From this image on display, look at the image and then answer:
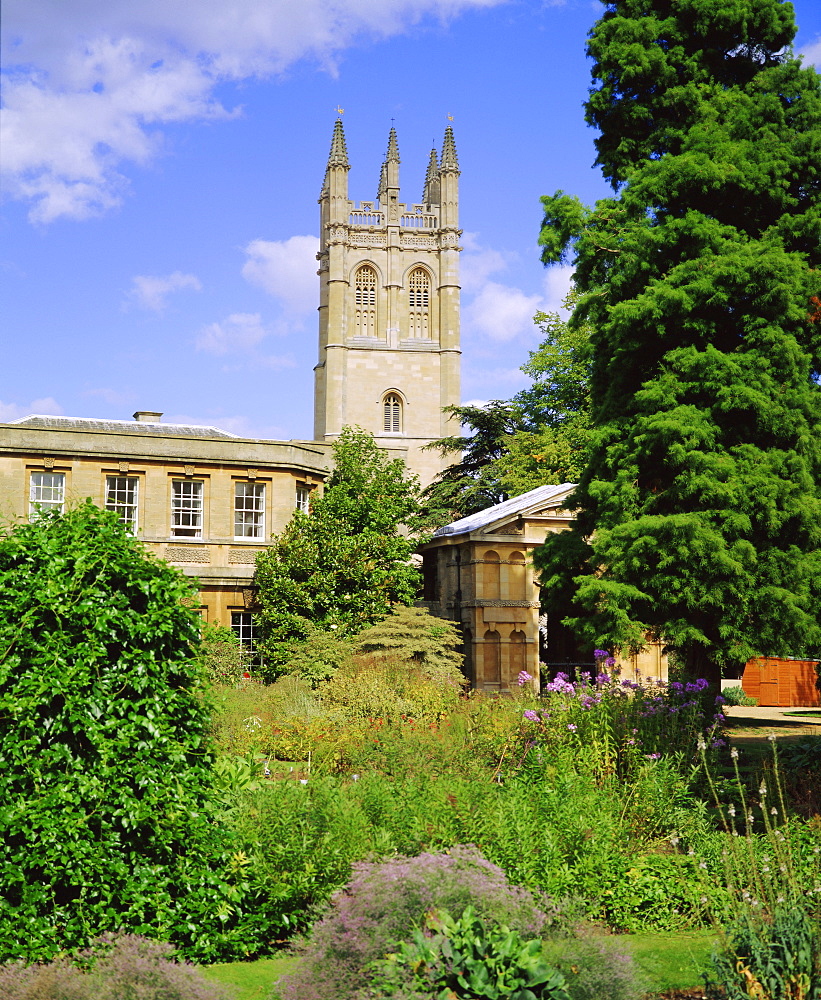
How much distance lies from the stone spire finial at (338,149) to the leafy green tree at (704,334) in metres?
58.1

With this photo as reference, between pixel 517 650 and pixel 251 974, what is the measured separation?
1987 cm

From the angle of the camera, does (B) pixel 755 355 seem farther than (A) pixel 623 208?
No

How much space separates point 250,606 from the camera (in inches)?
979

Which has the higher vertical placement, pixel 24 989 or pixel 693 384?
pixel 693 384

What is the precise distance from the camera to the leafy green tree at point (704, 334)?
16.3 m

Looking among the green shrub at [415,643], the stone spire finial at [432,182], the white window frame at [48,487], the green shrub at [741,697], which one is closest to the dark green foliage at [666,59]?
the green shrub at [415,643]

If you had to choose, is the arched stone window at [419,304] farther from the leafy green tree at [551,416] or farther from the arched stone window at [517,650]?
the arched stone window at [517,650]

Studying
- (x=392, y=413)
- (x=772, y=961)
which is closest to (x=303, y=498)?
(x=772, y=961)

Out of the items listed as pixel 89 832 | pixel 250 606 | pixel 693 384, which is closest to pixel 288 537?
pixel 250 606

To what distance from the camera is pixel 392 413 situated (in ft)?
240

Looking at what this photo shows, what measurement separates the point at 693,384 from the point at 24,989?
564 inches

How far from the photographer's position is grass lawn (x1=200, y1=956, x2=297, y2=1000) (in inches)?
225

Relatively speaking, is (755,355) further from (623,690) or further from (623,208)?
(623,690)

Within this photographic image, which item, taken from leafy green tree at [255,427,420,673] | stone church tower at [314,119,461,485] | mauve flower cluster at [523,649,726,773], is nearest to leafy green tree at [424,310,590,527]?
leafy green tree at [255,427,420,673]
